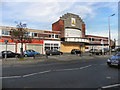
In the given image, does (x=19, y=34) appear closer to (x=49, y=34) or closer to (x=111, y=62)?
(x=111, y=62)

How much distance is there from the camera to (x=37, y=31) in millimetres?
31594

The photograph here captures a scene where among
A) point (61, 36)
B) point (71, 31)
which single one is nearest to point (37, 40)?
point (61, 36)

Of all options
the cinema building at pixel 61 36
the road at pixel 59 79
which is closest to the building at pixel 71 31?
the cinema building at pixel 61 36

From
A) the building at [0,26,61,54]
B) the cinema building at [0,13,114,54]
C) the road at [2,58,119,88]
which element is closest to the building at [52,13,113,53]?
the cinema building at [0,13,114,54]

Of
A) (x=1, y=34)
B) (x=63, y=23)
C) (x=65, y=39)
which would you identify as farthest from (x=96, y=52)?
(x=1, y=34)

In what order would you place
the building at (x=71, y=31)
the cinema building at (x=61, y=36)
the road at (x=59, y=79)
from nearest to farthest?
the road at (x=59, y=79) → the cinema building at (x=61, y=36) → the building at (x=71, y=31)

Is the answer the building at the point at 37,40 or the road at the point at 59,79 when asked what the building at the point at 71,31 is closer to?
the building at the point at 37,40

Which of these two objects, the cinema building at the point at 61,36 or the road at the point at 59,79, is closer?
the road at the point at 59,79

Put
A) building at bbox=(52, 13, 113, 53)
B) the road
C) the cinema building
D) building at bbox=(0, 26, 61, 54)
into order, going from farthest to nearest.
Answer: building at bbox=(52, 13, 113, 53) → the cinema building → building at bbox=(0, 26, 61, 54) → the road

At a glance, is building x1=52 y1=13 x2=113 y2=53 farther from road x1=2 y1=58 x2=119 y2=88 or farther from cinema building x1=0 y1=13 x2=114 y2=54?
road x1=2 y1=58 x2=119 y2=88

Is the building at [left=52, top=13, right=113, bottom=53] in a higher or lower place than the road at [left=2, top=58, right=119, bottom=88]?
higher

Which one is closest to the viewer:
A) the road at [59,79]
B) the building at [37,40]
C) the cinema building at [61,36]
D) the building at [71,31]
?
the road at [59,79]

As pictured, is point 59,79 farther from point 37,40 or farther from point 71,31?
point 71,31

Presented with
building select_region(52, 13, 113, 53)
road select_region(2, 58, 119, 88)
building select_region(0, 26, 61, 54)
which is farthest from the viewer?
building select_region(52, 13, 113, 53)
